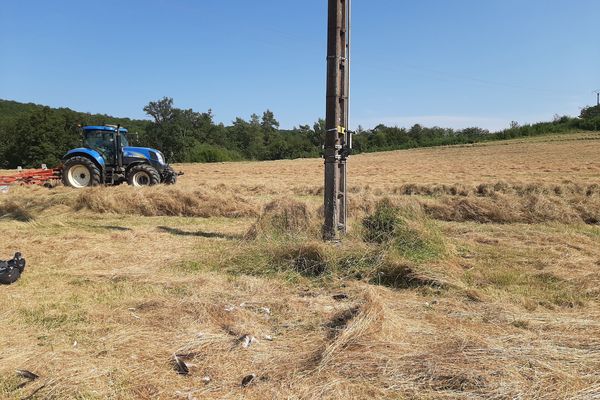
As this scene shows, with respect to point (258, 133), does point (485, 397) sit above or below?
below

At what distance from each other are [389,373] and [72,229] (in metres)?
8.30

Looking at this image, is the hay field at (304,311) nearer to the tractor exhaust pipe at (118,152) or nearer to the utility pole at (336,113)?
the utility pole at (336,113)

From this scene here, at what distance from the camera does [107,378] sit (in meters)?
3.33

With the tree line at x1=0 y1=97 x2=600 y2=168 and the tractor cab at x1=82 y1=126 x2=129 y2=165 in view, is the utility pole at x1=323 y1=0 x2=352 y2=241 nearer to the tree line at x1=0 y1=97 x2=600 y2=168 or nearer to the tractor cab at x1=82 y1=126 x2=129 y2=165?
the tractor cab at x1=82 y1=126 x2=129 y2=165

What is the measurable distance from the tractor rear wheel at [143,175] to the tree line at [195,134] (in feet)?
84.3

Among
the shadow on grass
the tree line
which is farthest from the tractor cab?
the tree line

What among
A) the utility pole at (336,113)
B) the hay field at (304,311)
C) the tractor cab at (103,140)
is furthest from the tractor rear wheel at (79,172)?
the utility pole at (336,113)

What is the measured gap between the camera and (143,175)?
1602 cm

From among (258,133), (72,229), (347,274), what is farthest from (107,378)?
(258,133)

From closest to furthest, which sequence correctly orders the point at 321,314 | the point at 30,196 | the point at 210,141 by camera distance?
the point at 321,314 → the point at 30,196 → the point at 210,141

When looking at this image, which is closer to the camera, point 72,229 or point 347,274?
point 347,274

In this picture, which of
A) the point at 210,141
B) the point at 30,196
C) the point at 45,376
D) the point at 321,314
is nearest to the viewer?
the point at 45,376

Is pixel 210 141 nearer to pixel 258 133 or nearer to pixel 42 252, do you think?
pixel 258 133

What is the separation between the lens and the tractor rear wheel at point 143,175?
15766mm
